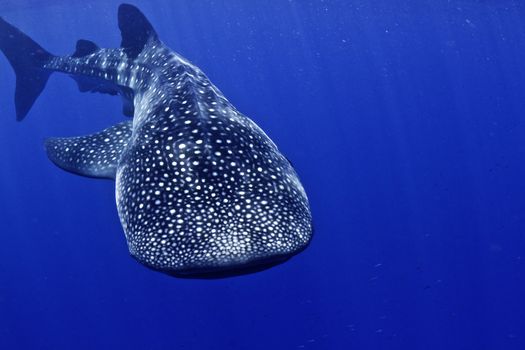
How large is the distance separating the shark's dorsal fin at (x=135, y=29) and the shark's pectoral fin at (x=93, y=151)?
3.95 ft

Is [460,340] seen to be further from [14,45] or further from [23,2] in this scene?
[23,2]

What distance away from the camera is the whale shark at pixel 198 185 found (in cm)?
330

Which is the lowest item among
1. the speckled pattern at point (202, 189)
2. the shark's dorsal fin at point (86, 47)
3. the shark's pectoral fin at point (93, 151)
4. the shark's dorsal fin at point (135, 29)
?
the speckled pattern at point (202, 189)

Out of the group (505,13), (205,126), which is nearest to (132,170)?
(205,126)

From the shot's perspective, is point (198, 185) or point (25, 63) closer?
point (198, 185)

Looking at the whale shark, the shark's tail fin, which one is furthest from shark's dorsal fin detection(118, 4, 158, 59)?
the shark's tail fin

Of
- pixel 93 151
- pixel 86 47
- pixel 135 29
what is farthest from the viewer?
pixel 86 47

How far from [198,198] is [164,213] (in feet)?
0.83

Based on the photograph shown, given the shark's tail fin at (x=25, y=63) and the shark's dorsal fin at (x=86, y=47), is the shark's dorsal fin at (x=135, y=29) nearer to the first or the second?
the shark's dorsal fin at (x=86, y=47)

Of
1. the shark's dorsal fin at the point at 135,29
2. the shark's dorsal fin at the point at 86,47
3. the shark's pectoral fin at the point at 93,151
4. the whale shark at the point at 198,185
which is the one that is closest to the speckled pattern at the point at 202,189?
the whale shark at the point at 198,185

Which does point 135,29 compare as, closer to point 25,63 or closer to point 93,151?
point 93,151

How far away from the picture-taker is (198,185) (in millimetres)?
3676

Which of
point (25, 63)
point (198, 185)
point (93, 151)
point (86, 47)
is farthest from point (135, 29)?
point (198, 185)

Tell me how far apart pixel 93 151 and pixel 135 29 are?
196cm
